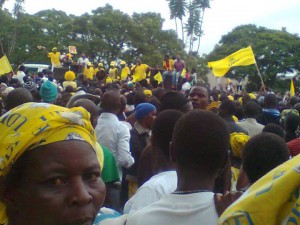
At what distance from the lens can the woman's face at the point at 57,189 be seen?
5.76 ft

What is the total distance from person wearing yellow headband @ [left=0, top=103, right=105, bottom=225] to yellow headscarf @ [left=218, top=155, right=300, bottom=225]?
29.4 inches

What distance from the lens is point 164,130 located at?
3.87 meters

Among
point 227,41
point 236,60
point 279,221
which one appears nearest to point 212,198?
point 279,221

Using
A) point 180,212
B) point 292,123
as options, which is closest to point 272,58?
point 292,123

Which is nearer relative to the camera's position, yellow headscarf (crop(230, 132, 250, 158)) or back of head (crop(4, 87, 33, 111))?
yellow headscarf (crop(230, 132, 250, 158))

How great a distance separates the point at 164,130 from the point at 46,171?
7.00 feet

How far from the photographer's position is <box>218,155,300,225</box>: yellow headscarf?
3.63ft

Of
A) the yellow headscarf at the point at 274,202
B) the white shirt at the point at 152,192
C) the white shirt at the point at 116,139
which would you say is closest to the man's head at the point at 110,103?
the white shirt at the point at 116,139

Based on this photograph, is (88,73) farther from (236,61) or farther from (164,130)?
(164,130)

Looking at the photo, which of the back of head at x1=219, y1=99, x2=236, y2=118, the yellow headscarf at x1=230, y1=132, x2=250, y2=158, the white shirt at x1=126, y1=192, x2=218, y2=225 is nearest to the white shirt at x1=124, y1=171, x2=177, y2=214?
the white shirt at x1=126, y1=192, x2=218, y2=225

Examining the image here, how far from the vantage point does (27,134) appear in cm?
178

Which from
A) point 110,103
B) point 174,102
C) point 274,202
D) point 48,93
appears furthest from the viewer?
point 48,93

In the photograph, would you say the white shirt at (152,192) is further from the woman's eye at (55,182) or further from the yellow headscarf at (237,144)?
the yellow headscarf at (237,144)

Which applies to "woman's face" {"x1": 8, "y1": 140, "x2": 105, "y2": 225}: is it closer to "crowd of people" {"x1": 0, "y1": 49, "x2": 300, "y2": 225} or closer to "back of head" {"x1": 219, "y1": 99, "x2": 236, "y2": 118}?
"crowd of people" {"x1": 0, "y1": 49, "x2": 300, "y2": 225}
